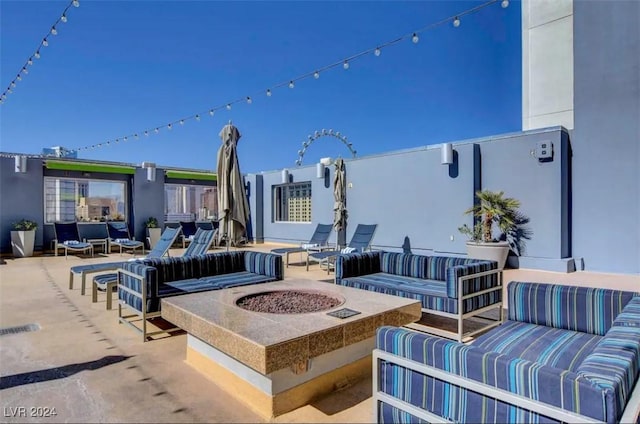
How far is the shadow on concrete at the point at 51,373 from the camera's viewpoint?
278cm

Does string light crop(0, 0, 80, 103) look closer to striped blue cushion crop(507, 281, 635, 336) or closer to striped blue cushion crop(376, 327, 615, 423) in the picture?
striped blue cushion crop(376, 327, 615, 423)

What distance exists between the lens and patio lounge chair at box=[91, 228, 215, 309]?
16.1 ft

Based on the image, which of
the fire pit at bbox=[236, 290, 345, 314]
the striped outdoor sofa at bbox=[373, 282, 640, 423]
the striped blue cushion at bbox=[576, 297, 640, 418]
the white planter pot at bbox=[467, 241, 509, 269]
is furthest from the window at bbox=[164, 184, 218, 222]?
the striped blue cushion at bbox=[576, 297, 640, 418]

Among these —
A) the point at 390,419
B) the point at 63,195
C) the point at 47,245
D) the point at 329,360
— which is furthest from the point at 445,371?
the point at 63,195

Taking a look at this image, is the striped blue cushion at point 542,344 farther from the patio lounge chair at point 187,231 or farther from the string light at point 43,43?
the patio lounge chair at point 187,231

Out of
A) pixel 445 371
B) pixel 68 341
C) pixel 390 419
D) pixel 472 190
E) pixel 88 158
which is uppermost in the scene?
pixel 88 158

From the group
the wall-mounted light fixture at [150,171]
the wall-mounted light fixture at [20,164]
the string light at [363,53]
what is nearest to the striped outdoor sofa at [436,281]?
the string light at [363,53]

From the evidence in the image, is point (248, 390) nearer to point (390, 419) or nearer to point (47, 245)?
point (390, 419)

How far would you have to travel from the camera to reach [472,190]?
898 centimetres

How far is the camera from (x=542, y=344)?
239 centimetres

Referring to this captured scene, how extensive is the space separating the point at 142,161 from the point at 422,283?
12.8 m

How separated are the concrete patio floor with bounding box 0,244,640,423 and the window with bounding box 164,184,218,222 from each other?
11131 mm

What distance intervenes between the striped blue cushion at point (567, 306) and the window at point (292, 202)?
35.8ft

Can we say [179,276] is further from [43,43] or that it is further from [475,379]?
[43,43]
